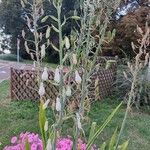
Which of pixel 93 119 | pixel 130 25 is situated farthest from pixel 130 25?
pixel 93 119

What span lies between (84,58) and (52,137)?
1.48 ft

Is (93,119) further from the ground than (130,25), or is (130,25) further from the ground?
(130,25)

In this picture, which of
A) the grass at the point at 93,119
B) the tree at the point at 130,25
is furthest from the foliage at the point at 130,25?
the grass at the point at 93,119

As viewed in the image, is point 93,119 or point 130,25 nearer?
point 93,119

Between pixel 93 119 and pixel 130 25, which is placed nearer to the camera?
pixel 93 119

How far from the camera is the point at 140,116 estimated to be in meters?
8.45

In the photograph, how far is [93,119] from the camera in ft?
24.8

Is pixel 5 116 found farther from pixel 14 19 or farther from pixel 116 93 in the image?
pixel 14 19

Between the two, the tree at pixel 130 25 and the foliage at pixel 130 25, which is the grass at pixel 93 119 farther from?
the foliage at pixel 130 25

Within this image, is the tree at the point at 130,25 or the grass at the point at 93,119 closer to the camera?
the grass at the point at 93,119

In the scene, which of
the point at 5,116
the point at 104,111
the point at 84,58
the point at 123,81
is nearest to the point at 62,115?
the point at 84,58

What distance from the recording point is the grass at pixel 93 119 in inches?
252

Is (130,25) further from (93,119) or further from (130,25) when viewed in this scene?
(93,119)

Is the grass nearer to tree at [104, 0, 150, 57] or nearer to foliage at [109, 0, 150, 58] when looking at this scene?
tree at [104, 0, 150, 57]
